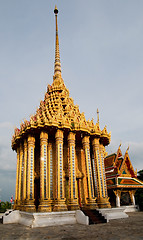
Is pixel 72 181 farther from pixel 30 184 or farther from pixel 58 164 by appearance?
pixel 30 184

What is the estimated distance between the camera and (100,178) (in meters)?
19.2

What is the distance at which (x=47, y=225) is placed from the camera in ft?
43.2

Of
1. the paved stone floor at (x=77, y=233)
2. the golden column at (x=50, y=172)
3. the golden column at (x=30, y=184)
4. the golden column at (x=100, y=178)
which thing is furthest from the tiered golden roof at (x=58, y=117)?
the paved stone floor at (x=77, y=233)

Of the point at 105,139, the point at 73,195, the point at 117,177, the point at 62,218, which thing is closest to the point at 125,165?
the point at 117,177

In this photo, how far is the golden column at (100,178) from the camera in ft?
60.0

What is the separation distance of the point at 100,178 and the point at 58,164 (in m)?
5.19

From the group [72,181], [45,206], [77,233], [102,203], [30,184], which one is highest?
[72,181]

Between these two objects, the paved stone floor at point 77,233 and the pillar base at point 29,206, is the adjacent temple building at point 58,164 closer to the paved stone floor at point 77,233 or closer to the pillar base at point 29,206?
the pillar base at point 29,206

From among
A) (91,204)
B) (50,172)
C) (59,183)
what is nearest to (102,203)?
(91,204)

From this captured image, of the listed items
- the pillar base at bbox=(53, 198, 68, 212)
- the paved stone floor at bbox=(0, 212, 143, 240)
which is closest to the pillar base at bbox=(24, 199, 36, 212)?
the pillar base at bbox=(53, 198, 68, 212)

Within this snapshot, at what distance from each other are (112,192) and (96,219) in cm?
1218

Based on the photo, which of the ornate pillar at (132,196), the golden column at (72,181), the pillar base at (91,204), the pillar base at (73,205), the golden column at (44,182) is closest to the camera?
the golden column at (44,182)

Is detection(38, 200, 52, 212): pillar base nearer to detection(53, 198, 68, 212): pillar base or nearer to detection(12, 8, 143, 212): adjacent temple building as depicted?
detection(12, 8, 143, 212): adjacent temple building

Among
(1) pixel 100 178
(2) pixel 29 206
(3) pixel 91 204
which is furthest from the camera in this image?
(1) pixel 100 178
